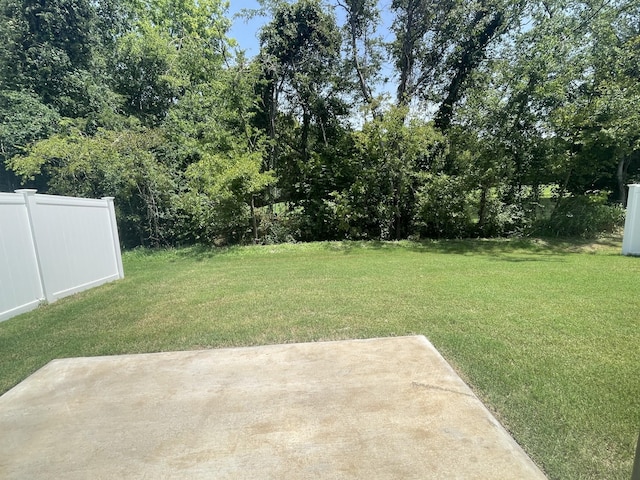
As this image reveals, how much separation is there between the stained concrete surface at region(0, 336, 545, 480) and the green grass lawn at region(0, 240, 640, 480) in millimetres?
299

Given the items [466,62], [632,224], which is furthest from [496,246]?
[466,62]

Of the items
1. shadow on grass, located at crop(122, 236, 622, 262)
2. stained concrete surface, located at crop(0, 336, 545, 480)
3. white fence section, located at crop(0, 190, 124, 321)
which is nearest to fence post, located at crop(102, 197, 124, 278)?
white fence section, located at crop(0, 190, 124, 321)

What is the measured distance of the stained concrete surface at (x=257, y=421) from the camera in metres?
1.84

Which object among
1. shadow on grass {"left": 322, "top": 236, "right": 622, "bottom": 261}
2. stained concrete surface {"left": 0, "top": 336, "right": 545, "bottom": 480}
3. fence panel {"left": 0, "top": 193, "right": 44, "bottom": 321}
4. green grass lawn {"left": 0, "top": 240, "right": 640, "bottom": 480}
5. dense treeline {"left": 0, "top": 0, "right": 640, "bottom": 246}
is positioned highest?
dense treeline {"left": 0, "top": 0, "right": 640, "bottom": 246}

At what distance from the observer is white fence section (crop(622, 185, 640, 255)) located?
742 centimetres

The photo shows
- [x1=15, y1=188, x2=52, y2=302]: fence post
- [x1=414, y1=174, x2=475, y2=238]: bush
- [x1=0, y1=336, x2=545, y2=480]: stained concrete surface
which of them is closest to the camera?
[x1=0, y1=336, x2=545, y2=480]: stained concrete surface

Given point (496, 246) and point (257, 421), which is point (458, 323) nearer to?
point (257, 421)

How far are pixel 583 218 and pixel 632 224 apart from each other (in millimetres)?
2868

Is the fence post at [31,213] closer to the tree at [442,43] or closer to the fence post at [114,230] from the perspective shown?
the fence post at [114,230]

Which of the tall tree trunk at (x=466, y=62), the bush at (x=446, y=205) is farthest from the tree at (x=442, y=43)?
the bush at (x=446, y=205)

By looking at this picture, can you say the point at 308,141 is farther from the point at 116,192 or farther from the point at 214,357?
the point at 214,357

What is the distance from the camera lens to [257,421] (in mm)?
2229

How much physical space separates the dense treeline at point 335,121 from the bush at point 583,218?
0.16ft

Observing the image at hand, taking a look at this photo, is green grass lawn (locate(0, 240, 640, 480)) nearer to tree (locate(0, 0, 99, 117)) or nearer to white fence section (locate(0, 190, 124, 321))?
white fence section (locate(0, 190, 124, 321))
